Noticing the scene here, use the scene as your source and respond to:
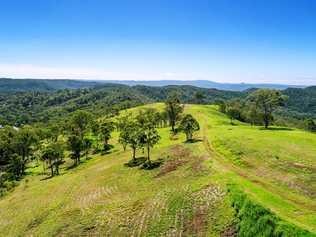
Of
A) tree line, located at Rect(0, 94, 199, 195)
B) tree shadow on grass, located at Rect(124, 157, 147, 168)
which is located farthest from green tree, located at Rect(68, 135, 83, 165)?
tree shadow on grass, located at Rect(124, 157, 147, 168)

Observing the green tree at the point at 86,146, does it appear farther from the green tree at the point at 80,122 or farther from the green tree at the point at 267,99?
the green tree at the point at 267,99

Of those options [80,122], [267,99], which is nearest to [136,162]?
[267,99]

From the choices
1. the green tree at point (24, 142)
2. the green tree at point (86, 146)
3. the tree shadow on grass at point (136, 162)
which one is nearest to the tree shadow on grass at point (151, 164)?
the tree shadow on grass at point (136, 162)

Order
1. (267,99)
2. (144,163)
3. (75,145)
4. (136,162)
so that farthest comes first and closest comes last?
(267,99) → (75,145) → (136,162) → (144,163)

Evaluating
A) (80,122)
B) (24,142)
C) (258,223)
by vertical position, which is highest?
(258,223)

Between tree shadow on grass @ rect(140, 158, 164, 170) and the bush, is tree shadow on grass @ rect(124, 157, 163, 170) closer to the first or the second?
tree shadow on grass @ rect(140, 158, 164, 170)

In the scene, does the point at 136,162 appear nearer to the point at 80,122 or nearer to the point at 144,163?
the point at 144,163

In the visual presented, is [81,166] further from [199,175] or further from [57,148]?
[199,175]

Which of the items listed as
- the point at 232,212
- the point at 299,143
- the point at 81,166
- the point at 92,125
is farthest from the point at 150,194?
the point at 92,125
